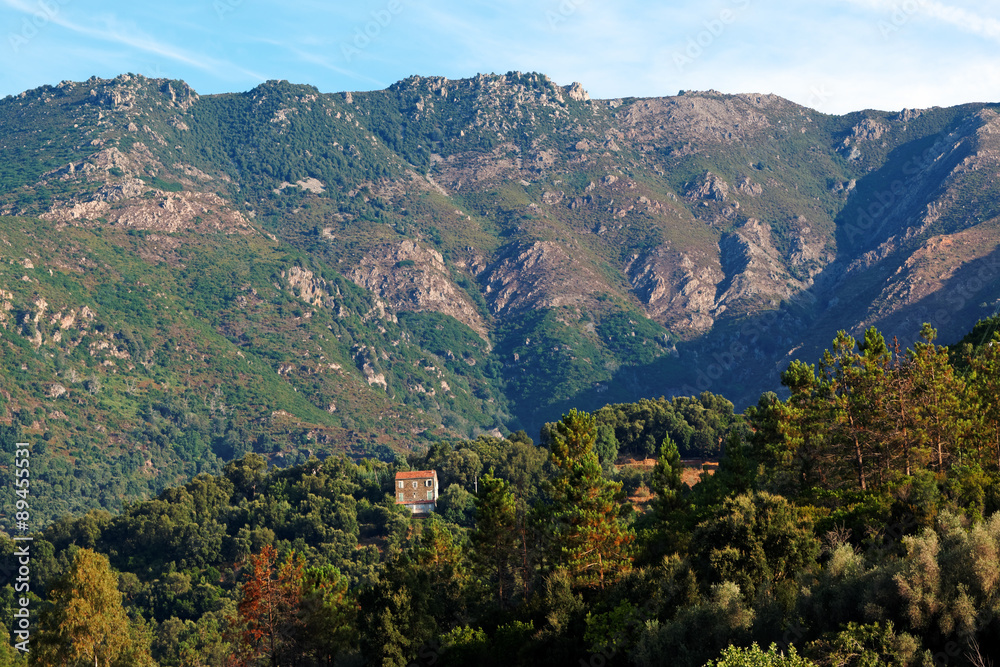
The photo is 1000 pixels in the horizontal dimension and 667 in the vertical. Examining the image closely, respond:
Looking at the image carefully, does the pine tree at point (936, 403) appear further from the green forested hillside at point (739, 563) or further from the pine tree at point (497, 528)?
the pine tree at point (497, 528)

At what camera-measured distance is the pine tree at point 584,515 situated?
206ft

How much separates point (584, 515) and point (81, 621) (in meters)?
33.6

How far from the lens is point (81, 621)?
6106 centimetres

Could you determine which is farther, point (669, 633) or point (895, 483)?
point (895, 483)

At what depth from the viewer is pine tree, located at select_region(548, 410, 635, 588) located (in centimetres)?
6291

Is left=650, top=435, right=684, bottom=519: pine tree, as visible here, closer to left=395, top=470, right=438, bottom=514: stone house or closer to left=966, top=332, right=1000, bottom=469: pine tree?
left=966, top=332, right=1000, bottom=469: pine tree

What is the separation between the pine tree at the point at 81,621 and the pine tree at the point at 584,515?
1192 inches

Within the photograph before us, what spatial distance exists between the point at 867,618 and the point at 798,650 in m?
3.68

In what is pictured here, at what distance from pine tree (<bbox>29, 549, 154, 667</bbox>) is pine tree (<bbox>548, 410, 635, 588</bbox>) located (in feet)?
99.3

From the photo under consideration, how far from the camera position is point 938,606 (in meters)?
39.7

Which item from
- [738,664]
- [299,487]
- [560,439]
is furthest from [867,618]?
[299,487]

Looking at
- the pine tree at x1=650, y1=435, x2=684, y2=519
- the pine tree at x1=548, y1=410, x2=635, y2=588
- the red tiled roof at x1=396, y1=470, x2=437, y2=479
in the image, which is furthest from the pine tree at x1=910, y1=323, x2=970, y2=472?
the red tiled roof at x1=396, y1=470, x2=437, y2=479

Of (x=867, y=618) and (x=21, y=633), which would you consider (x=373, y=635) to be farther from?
(x=21, y=633)

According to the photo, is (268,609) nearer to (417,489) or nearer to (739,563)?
(739,563)
